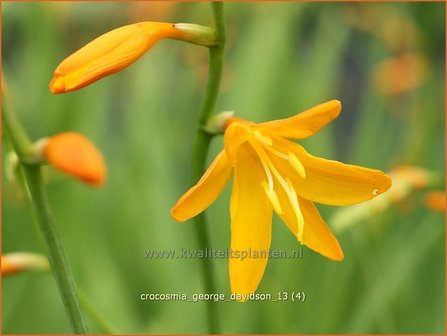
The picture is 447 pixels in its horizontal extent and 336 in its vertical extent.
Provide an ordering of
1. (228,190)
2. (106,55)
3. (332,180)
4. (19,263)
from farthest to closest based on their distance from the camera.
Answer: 1. (228,190)
2. (19,263)
3. (332,180)
4. (106,55)

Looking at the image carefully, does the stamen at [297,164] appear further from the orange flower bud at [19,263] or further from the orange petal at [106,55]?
the orange flower bud at [19,263]

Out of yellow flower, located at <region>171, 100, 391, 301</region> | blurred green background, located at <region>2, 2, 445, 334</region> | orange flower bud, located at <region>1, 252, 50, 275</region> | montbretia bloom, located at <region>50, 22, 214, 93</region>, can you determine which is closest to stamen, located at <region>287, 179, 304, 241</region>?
yellow flower, located at <region>171, 100, 391, 301</region>

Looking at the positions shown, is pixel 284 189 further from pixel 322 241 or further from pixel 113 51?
pixel 113 51

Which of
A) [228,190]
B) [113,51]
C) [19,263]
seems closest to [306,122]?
[113,51]

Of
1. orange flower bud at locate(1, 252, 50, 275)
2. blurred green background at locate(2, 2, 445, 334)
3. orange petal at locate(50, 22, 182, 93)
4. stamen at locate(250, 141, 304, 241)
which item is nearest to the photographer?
orange petal at locate(50, 22, 182, 93)

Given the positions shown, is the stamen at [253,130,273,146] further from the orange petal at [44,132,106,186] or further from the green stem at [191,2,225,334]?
the orange petal at [44,132,106,186]
